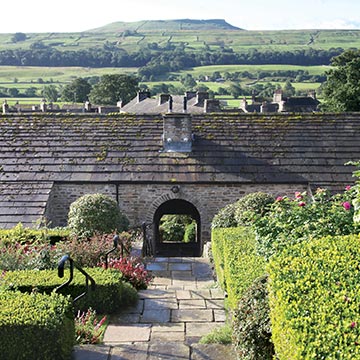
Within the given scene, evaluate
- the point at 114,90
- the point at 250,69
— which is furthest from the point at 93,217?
the point at 250,69

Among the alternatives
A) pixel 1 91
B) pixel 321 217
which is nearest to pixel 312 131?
pixel 321 217

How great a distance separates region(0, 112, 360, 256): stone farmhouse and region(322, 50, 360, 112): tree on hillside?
2127 cm

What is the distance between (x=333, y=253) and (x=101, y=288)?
4.07 m

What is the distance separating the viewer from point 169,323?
26.1ft

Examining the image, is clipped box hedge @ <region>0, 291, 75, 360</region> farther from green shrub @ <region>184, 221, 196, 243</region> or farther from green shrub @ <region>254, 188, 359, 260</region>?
green shrub @ <region>184, 221, 196, 243</region>

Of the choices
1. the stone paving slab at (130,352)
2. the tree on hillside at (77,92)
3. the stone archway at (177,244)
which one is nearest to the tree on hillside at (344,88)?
the stone archway at (177,244)

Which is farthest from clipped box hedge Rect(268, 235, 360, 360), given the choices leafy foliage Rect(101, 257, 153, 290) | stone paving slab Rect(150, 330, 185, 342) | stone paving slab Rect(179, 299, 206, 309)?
leafy foliage Rect(101, 257, 153, 290)

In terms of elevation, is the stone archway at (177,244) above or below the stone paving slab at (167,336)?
below

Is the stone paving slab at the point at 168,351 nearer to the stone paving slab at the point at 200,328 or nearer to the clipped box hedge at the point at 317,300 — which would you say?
the stone paving slab at the point at 200,328

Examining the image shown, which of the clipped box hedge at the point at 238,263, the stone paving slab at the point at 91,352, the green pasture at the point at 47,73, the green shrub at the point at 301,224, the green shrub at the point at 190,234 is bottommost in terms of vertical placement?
the green shrub at the point at 190,234

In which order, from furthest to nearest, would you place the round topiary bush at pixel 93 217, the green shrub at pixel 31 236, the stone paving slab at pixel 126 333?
the round topiary bush at pixel 93 217 → the green shrub at pixel 31 236 → the stone paving slab at pixel 126 333

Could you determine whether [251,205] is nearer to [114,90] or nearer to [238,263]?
[238,263]

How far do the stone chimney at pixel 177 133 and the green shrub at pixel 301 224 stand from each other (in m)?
8.82

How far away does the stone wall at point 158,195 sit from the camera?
15.8 meters
